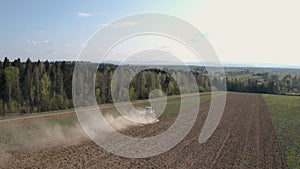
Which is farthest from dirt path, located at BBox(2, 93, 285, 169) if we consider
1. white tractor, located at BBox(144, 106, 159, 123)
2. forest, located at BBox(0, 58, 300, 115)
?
forest, located at BBox(0, 58, 300, 115)

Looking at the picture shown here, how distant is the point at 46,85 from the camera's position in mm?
50000

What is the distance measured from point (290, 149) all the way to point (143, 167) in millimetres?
11726

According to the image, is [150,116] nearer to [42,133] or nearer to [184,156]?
[42,133]

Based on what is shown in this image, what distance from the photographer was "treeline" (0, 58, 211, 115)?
45.7 m

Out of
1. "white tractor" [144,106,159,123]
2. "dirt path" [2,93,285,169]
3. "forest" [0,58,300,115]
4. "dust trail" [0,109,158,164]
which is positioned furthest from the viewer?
"forest" [0,58,300,115]

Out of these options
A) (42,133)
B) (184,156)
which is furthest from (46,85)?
(184,156)

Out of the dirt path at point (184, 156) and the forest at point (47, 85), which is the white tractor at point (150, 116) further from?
the forest at point (47, 85)

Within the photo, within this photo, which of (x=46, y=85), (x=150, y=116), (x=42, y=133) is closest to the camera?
(x=42, y=133)

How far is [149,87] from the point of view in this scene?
5622cm

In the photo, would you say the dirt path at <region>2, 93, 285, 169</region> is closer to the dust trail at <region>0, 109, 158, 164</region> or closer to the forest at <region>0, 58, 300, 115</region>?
the dust trail at <region>0, 109, 158, 164</region>

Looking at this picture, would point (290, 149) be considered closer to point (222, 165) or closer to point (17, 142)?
point (222, 165)

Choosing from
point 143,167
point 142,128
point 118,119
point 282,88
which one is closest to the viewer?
point 143,167

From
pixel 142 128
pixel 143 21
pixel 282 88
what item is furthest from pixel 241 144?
pixel 282 88

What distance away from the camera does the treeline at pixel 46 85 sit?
45.7 metres
